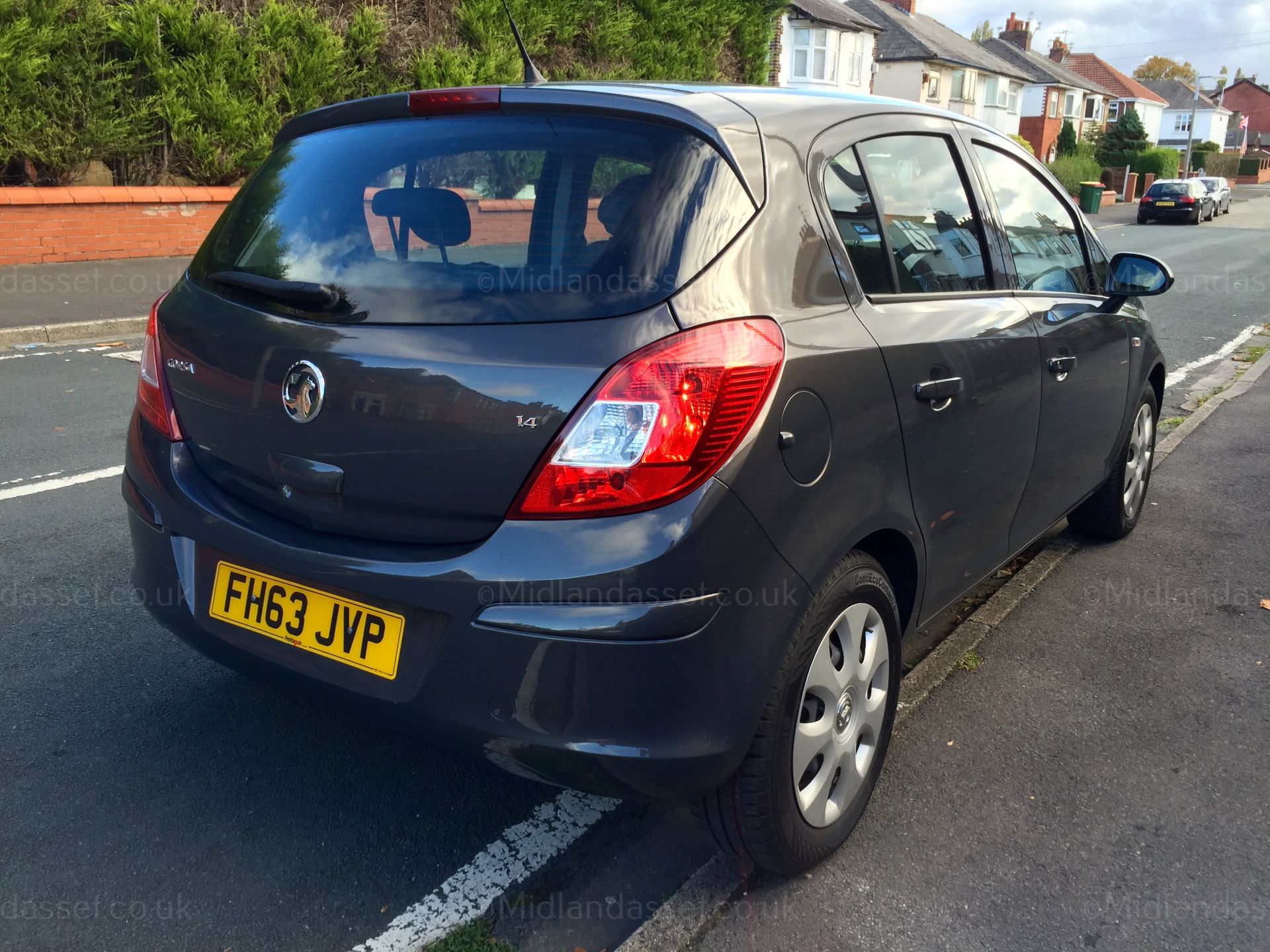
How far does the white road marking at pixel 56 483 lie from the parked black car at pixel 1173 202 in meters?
37.3

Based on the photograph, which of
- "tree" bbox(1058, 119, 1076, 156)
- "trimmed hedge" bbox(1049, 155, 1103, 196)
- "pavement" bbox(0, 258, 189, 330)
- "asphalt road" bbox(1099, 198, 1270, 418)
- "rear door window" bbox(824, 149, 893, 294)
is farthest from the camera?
"tree" bbox(1058, 119, 1076, 156)

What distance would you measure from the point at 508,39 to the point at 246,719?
1578 cm

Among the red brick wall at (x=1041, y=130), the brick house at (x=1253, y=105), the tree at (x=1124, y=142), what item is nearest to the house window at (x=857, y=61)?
the tree at (x=1124, y=142)

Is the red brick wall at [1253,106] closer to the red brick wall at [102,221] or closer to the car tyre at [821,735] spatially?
the red brick wall at [102,221]

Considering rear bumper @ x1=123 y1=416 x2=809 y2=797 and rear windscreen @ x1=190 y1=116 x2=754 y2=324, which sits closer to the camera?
rear bumper @ x1=123 y1=416 x2=809 y2=797

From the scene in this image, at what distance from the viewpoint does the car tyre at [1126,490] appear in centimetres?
458

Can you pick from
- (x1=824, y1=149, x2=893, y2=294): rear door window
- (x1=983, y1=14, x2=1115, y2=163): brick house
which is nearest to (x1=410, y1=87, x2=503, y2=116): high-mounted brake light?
(x1=824, y1=149, x2=893, y2=294): rear door window

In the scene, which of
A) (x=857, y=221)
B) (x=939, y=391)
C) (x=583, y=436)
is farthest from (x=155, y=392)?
(x=939, y=391)

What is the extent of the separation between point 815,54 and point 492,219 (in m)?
47.9

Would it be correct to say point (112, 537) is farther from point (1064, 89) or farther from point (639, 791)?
point (1064, 89)

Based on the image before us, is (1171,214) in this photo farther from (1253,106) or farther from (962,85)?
(1253,106)

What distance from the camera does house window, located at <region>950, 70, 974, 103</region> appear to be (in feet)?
186

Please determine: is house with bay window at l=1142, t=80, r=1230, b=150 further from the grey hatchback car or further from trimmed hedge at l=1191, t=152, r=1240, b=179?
the grey hatchback car

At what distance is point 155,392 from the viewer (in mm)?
2654
